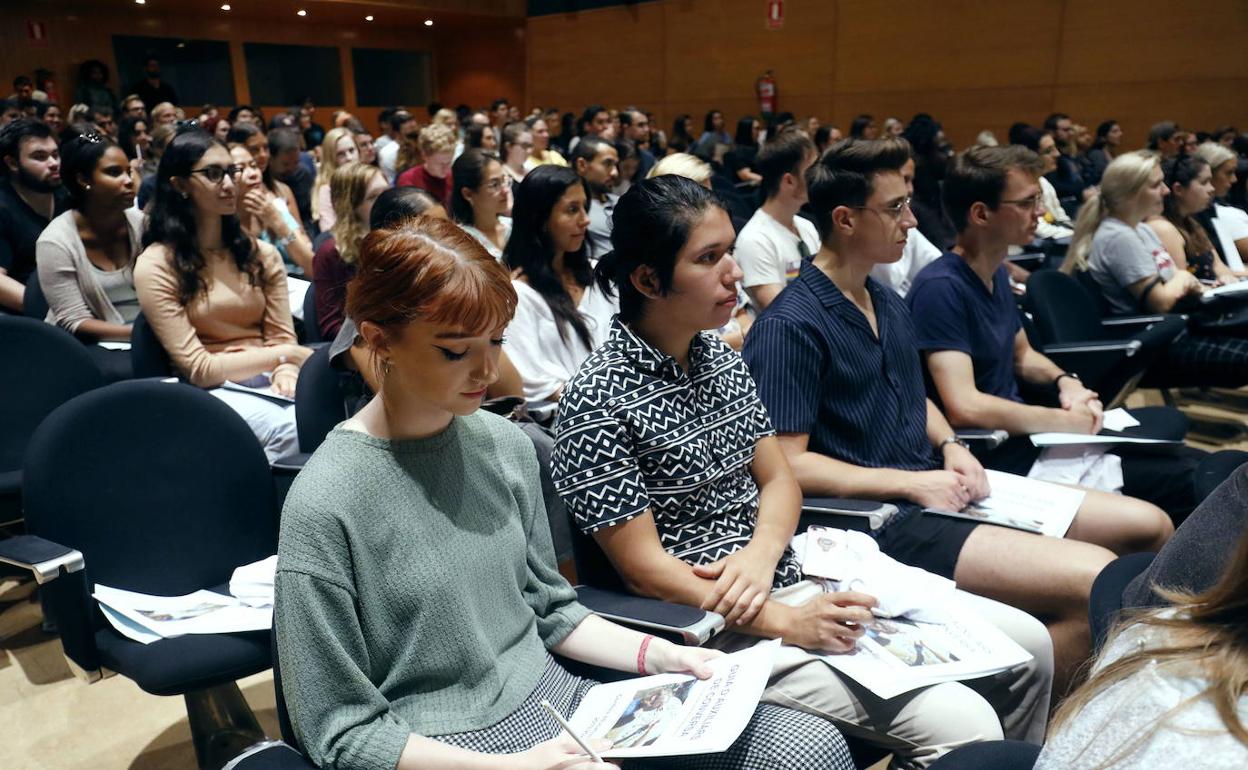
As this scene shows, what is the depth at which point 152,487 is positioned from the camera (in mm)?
1827

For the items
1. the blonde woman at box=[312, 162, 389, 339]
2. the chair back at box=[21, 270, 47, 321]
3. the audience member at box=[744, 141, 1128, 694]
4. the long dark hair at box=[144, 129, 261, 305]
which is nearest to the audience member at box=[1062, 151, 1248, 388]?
the audience member at box=[744, 141, 1128, 694]

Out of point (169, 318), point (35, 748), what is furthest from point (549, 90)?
point (35, 748)

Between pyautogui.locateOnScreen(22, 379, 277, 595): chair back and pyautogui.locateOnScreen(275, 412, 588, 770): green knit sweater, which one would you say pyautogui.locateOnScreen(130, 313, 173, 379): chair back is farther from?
pyautogui.locateOnScreen(275, 412, 588, 770): green knit sweater

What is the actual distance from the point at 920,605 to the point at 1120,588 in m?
0.33

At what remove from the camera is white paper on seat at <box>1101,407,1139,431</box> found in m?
2.62

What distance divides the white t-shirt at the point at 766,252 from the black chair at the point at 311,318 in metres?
1.73

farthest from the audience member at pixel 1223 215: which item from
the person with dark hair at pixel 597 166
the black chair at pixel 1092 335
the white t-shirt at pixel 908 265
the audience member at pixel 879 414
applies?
the audience member at pixel 879 414

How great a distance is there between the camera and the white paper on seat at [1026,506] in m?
2.00

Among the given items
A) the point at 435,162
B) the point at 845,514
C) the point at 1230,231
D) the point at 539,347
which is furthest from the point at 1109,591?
the point at 1230,231

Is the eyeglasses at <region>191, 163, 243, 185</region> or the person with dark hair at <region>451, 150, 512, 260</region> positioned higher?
the eyeglasses at <region>191, 163, 243, 185</region>

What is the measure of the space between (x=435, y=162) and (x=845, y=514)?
4.18 metres

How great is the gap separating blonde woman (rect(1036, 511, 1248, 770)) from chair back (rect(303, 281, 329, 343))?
3185 millimetres

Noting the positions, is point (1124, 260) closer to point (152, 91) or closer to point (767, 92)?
point (767, 92)

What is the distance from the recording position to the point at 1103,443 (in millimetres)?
2396
